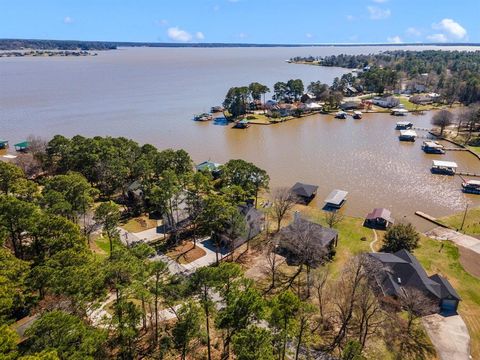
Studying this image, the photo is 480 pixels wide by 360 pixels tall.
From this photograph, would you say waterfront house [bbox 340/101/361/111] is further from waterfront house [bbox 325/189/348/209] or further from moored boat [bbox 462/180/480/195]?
waterfront house [bbox 325/189/348/209]

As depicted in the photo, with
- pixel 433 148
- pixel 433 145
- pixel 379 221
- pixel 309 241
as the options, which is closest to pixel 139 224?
pixel 309 241

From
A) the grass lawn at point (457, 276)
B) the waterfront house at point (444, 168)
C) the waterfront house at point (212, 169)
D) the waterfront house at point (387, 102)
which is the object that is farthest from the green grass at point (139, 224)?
the waterfront house at point (387, 102)

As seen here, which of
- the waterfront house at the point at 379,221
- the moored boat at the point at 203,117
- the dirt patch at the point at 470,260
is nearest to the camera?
the dirt patch at the point at 470,260

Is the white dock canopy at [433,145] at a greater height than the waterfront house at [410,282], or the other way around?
the white dock canopy at [433,145]

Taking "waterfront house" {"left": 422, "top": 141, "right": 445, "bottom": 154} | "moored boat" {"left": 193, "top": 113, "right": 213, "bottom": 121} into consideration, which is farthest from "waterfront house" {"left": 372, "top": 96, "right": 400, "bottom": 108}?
"moored boat" {"left": 193, "top": 113, "right": 213, "bottom": 121}

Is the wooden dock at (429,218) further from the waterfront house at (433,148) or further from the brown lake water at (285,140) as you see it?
the waterfront house at (433,148)

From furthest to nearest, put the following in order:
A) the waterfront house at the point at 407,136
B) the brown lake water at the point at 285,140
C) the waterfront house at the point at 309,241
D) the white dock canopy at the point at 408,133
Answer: the white dock canopy at the point at 408,133, the waterfront house at the point at 407,136, the brown lake water at the point at 285,140, the waterfront house at the point at 309,241
